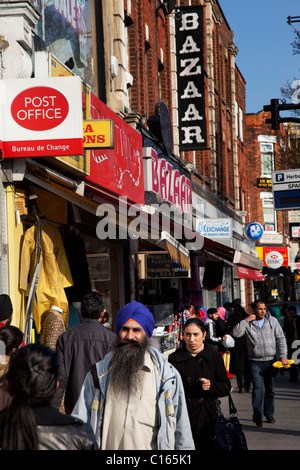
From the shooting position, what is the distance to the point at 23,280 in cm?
939

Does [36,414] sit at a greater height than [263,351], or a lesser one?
greater

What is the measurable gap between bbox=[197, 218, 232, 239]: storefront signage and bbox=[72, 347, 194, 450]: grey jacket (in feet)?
62.8

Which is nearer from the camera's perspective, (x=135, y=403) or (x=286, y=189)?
(x=135, y=403)

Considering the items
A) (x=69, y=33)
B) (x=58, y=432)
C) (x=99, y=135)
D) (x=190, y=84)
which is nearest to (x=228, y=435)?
(x=58, y=432)

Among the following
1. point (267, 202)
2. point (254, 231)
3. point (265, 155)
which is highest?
point (265, 155)

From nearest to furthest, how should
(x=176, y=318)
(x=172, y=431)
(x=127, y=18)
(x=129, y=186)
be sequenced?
(x=172, y=431), (x=129, y=186), (x=127, y=18), (x=176, y=318)

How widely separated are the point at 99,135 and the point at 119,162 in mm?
3331

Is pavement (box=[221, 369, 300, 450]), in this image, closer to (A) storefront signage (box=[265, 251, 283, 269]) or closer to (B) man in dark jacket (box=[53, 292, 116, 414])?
(B) man in dark jacket (box=[53, 292, 116, 414])

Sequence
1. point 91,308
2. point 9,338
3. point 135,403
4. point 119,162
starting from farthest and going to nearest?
point 119,162
point 91,308
point 9,338
point 135,403

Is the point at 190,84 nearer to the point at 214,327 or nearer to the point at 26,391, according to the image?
the point at 214,327

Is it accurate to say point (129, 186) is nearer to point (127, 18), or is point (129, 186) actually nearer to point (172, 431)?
point (127, 18)

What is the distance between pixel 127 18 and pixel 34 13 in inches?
340

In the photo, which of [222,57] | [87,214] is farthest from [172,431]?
[222,57]

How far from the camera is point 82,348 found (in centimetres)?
733
